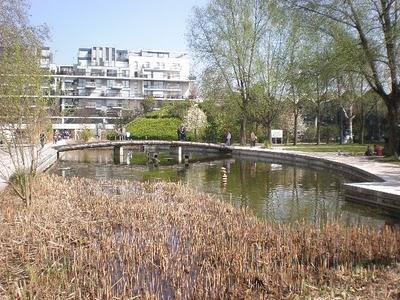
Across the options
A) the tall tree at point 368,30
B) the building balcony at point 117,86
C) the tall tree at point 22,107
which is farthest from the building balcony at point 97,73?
the tall tree at point 22,107

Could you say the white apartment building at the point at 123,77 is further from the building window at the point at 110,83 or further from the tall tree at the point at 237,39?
the tall tree at the point at 237,39

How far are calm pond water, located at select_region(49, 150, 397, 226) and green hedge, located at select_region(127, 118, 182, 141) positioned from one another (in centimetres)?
2574

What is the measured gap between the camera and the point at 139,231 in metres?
10.6

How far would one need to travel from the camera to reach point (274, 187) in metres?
21.2

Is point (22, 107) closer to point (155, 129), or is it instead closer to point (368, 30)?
point (368, 30)

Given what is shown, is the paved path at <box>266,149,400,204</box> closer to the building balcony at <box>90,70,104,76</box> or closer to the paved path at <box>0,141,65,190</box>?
the paved path at <box>0,141,65,190</box>

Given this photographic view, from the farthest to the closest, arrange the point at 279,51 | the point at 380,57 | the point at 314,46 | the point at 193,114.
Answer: the point at 193,114
the point at 279,51
the point at 314,46
the point at 380,57

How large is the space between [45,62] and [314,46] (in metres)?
23.6

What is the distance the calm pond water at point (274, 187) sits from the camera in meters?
14.5

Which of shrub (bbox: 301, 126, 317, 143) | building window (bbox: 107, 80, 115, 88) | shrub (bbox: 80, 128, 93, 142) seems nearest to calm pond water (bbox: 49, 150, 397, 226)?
shrub (bbox: 301, 126, 317, 143)

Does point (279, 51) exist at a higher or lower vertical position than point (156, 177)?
higher

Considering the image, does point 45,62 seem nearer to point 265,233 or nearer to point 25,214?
point 25,214

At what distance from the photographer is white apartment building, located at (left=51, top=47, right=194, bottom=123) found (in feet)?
322

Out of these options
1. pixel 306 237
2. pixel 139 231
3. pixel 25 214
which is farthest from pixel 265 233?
pixel 25 214
